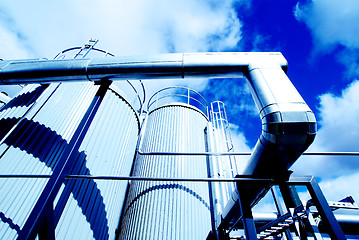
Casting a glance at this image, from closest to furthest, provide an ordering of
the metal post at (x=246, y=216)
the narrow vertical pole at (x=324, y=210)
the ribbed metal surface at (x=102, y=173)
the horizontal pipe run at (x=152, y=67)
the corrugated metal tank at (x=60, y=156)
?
the narrow vertical pole at (x=324, y=210) → the metal post at (x=246, y=216) → the horizontal pipe run at (x=152, y=67) → the corrugated metal tank at (x=60, y=156) → the ribbed metal surface at (x=102, y=173)

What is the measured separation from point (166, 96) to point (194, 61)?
5180 mm

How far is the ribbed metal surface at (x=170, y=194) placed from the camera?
4398 millimetres

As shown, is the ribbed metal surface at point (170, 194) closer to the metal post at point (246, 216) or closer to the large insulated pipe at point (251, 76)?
the large insulated pipe at point (251, 76)

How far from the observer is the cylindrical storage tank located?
4.41 m

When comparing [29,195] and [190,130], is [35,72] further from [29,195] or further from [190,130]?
[190,130]

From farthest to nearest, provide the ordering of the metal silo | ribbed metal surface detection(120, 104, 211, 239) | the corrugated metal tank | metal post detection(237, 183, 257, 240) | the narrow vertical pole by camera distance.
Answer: ribbed metal surface detection(120, 104, 211, 239)
the corrugated metal tank
the metal silo
metal post detection(237, 183, 257, 240)
the narrow vertical pole

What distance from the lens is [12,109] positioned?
4520 millimetres

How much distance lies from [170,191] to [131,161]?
84.6 inches

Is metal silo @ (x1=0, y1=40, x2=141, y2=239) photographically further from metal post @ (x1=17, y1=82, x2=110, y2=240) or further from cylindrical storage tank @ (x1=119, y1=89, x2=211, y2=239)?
cylindrical storage tank @ (x1=119, y1=89, x2=211, y2=239)

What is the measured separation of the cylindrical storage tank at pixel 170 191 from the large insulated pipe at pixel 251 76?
1121 millimetres

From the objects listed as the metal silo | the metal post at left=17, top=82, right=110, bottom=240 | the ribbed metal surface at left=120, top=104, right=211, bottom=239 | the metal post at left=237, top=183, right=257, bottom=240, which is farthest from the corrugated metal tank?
the metal post at left=237, top=183, right=257, bottom=240

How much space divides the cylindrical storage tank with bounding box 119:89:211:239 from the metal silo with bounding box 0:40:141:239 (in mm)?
657

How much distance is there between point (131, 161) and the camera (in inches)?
247

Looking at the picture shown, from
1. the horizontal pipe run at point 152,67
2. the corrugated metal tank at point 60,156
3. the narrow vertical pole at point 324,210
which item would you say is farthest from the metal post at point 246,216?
the corrugated metal tank at point 60,156
